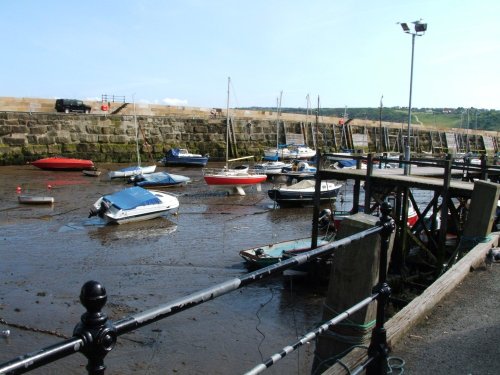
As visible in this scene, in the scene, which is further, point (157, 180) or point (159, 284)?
point (157, 180)

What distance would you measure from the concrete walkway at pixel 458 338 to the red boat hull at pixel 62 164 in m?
36.1

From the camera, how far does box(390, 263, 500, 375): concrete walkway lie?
14.3 feet

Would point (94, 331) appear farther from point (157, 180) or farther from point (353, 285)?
point (157, 180)

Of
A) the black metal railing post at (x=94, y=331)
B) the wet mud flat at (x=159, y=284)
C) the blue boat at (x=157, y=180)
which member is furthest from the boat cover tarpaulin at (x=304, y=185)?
the black metal railing post at (x=94, y=331)

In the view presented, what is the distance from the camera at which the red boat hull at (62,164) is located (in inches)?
1487

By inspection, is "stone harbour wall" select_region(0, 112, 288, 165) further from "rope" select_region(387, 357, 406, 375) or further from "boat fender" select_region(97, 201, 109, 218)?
"rope" select_region(387, 357, 406, 375)

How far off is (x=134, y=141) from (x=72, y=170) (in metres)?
8.76

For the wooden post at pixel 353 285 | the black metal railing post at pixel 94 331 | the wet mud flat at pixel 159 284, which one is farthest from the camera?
the wet mud flat at pixel 159 284

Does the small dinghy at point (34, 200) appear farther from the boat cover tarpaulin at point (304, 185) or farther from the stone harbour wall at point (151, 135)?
the stone harbour wall at point (151, 135)

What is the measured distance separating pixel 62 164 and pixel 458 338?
37.3 m

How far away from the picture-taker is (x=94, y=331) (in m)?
1.78

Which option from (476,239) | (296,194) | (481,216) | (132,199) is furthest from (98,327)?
(296,194)

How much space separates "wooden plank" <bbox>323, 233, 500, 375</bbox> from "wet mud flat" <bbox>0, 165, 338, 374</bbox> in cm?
294

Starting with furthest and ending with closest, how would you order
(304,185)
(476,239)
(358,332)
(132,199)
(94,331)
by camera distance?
(304,185) → (132,199) → (476,239) → (358,332) → (94,331)
